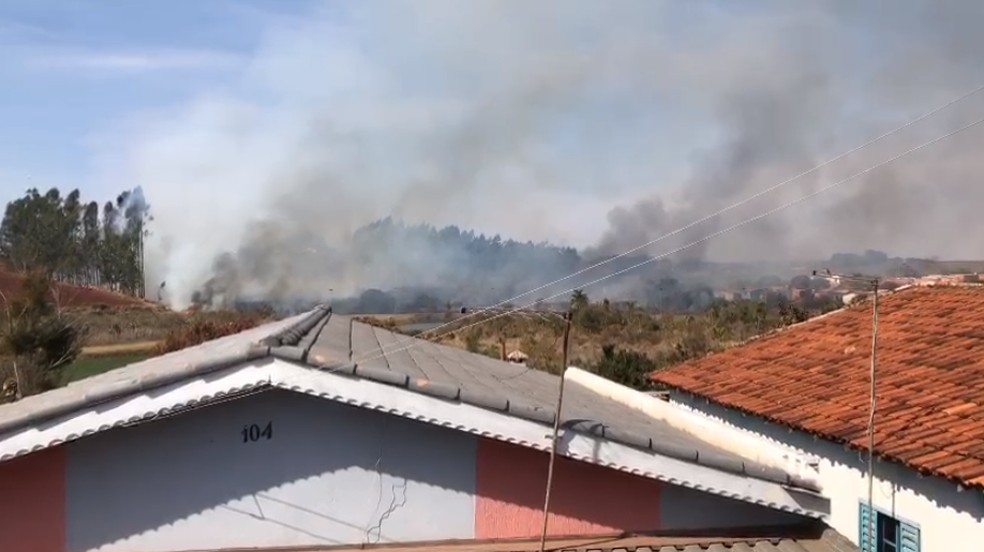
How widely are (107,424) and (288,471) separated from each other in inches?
48.0

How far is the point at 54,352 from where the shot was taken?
24062mm

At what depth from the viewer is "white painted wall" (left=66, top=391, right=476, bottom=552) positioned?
641cm

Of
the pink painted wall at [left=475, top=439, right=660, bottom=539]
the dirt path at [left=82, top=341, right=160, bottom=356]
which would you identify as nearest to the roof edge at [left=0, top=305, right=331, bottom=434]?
the pink painted wall at [left=475, top=439, right=660, bottom=539]

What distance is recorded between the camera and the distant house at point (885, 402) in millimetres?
7324

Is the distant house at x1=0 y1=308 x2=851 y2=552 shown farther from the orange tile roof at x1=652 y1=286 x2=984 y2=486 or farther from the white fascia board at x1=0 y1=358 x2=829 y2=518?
the orange tile roof at x1=652 y1=286 x2=984 y2=486

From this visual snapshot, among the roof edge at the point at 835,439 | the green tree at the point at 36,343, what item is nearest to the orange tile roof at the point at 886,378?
the roof edge at the point at 835,439

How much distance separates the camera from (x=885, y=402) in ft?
29.9

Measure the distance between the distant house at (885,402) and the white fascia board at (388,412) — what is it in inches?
57.2

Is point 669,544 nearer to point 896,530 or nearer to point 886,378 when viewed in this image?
point 896,530

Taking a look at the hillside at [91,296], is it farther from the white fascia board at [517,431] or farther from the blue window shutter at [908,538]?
the blue window shutter at [908,538]

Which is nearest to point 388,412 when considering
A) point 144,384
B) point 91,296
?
point 144,384

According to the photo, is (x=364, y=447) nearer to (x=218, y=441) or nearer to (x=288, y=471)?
(x=288, y=471)

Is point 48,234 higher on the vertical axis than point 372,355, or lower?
higher

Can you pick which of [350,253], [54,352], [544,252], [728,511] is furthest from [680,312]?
[728,511]
